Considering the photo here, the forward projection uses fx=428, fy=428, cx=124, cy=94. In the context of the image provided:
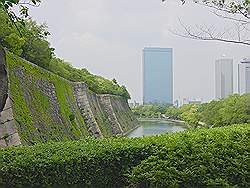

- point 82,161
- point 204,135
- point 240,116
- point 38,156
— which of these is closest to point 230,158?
point 204,135

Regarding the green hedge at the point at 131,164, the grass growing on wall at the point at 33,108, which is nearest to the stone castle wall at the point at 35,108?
the grass growing on wall at the point at 33,108

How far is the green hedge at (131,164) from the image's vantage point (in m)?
6.20

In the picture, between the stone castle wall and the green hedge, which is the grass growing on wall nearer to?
the stone castle wall

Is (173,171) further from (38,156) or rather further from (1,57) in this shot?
(1,57)

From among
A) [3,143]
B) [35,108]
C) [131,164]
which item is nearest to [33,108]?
[35,108]

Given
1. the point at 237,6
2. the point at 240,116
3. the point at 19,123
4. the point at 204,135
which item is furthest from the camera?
the point at 240,116

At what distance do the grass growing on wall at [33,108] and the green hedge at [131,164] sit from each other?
19.1 ft

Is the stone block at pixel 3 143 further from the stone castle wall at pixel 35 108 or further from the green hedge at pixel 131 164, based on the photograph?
the green hedge at pixel 131 164

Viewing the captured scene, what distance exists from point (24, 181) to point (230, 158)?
317 cm

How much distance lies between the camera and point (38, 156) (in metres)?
6.34

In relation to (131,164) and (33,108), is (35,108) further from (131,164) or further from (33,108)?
(131,164)

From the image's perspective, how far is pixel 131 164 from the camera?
21.9ft

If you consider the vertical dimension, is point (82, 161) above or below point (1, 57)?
below

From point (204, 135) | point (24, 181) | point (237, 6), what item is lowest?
point (24, 181)
